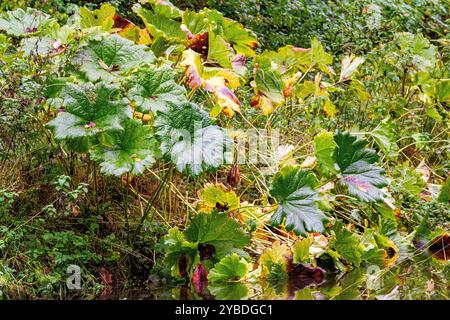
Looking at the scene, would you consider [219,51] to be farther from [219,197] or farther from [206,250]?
[206,250]

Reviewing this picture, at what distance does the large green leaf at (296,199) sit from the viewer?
3.51 meters

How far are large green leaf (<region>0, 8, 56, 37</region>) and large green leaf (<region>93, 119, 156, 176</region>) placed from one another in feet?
3.49

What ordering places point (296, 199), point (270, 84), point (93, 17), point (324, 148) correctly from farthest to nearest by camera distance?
1. point (270, 84)
2. point (93, 17)
3. point (324, 148)
4. point (296, 199)

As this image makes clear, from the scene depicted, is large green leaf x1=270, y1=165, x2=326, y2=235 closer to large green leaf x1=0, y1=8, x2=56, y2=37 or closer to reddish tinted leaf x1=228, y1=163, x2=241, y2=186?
reddish tinted leaf x1=228, y1=163, x2=241, y2=186

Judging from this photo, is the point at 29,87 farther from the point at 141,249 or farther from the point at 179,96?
the point at 141,249

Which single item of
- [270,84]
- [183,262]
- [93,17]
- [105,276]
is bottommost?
[105,276]

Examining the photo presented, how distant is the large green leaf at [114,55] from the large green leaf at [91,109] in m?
0.27

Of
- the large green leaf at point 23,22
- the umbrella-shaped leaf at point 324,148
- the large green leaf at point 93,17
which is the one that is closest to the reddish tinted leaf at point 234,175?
the umbrella-shaped leaf at point 324,148

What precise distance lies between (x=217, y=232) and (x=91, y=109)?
2.77 ft

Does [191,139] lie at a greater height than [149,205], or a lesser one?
greater

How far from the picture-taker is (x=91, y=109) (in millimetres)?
3697

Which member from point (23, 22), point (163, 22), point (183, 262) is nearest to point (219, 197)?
point (183, 262)

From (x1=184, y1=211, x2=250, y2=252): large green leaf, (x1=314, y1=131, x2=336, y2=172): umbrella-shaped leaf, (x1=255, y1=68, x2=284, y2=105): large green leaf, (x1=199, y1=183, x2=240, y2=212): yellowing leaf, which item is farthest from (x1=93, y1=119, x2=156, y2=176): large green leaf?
(x1=255, y1=68, x2=284, y2=105): large green leaf

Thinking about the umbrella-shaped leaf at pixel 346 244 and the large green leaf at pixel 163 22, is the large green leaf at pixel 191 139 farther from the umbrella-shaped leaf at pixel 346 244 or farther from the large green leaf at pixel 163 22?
the large green leaf at pixel 163 22
